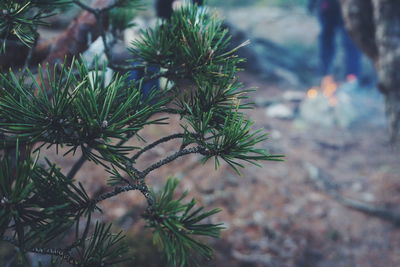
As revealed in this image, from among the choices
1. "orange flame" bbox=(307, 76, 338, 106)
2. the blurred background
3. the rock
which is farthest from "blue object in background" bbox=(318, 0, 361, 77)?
the rock

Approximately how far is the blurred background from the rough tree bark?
57.5 inches

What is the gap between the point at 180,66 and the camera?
5.32 ft

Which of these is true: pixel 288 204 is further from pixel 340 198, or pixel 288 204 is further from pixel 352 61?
pixel 352 61

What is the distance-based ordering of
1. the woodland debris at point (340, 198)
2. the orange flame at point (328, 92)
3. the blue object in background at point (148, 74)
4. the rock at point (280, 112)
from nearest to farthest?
the blue object in background at point (148, 74) → the woodland debris at point (340, 198) → the rock at point (280, 112) → the orange flame at point (328, 92)

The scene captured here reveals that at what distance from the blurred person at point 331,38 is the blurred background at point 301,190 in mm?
818

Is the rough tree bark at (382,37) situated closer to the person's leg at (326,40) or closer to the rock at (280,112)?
the rock at (280,112)

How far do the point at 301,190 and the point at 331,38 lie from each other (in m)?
6.55

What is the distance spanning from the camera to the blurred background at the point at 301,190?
3.97 meters

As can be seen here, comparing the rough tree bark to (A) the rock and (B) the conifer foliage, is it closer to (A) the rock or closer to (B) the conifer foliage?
(A) the rock

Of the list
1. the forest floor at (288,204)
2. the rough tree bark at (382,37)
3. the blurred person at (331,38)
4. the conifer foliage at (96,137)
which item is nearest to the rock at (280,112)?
the forest floor at (288,204)

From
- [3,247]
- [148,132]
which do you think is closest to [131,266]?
[3,247]

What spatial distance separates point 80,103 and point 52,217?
458 mm

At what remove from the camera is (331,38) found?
31.7 ft

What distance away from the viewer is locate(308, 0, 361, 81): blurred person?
30.0ft
